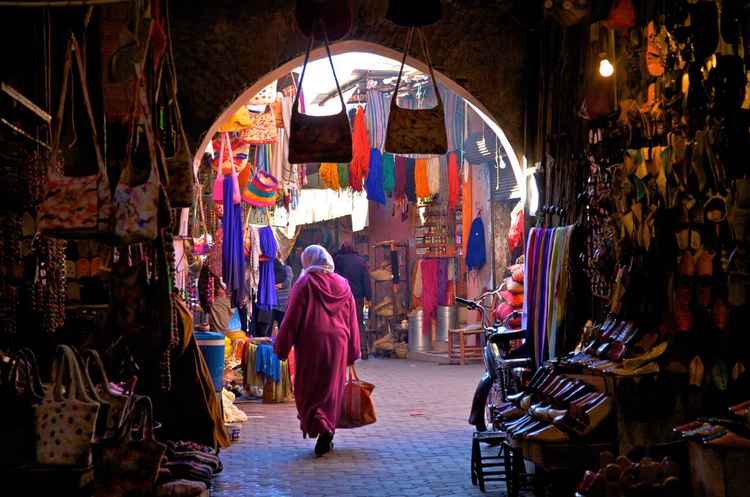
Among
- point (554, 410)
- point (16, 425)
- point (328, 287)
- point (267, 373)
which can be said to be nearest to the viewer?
point (16, 425)

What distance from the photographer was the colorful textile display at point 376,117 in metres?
17.7

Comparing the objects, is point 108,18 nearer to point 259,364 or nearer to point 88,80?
point 88,80

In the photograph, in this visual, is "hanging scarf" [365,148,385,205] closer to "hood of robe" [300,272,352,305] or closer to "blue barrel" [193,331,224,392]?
"hood of robe" [300,272,352,305]

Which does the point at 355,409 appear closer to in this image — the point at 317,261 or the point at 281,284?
the point at 317,261

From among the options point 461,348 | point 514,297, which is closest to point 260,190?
point 514,297

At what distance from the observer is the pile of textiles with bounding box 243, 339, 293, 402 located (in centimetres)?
1259

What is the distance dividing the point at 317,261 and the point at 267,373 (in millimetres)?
3418

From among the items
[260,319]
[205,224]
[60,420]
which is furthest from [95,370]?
[260,319]

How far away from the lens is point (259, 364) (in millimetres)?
12734

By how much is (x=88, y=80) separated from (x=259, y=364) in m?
7.24

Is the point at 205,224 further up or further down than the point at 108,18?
further down

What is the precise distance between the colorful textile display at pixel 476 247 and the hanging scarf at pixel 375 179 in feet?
5.04

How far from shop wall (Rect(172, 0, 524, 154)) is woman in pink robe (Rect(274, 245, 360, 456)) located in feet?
6.44

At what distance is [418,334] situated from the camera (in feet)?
63.3
